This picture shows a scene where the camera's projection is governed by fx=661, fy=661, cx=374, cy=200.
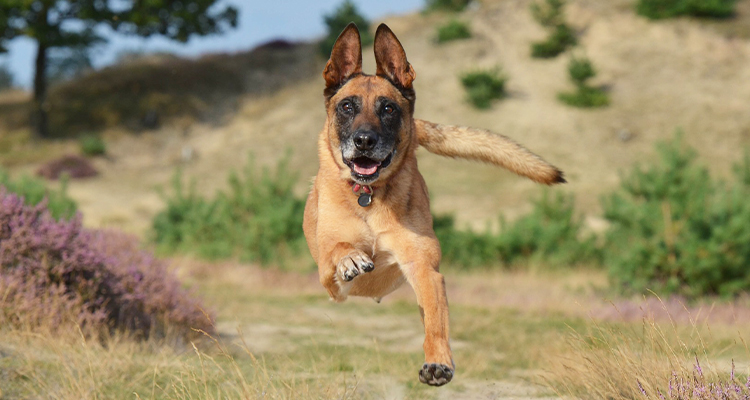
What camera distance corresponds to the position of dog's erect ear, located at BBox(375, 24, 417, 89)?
4.30 metres

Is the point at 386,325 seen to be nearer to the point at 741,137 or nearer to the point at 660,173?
the point at 660,173

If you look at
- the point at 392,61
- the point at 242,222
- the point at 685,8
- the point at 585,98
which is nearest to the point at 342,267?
the point at 392,61

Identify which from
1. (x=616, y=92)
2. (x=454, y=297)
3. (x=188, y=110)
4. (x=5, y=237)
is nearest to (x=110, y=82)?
(x=188, y=110)

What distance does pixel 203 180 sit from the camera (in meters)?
30.2

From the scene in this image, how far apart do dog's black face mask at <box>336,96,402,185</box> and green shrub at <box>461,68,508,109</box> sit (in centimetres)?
3064

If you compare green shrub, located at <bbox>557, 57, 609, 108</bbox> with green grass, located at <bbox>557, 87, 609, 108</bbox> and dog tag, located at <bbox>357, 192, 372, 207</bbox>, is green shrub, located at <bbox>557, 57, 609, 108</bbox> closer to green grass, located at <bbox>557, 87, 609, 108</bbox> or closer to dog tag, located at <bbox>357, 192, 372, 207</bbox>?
green grass, located at <bbox>557, 87, 609, 108</bbox>

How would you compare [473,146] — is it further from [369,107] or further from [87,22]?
[87,22]

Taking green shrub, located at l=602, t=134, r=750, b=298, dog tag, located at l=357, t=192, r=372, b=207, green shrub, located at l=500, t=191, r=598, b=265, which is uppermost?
dog tag, located at l=357, t=192, r=372, b=207

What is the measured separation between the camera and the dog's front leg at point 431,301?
361 centimetres

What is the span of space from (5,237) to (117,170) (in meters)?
27.2

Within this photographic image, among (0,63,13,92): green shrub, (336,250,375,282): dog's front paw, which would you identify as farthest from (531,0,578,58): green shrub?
(0,63,13,92): green shrub

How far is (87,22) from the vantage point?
33562 millimetres

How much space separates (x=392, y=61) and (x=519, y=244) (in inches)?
532

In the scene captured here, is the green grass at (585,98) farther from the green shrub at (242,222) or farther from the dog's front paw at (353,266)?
the dog's front paw at (353,266)
